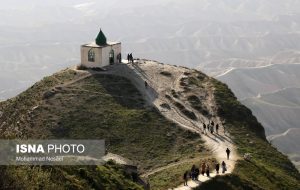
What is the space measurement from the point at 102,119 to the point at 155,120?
22.6 feet

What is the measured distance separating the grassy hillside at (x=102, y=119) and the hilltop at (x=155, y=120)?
111 mm

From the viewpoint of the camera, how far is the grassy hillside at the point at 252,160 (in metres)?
47.0

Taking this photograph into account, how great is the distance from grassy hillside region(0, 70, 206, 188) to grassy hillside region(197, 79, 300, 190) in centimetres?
655

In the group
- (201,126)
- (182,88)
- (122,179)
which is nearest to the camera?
(122,179)

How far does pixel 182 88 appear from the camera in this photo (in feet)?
253

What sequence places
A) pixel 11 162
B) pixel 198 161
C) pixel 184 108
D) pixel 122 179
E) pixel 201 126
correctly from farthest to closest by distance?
1. pixel 184 108
2. pixel 201 126
3. pixel 198 161
4. pixel 122 179
5. pixel 11 162

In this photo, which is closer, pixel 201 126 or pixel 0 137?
pixel 0 137

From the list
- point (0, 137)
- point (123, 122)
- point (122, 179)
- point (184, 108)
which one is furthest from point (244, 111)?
point (0, 137)

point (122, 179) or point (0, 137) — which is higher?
point (0, 137)

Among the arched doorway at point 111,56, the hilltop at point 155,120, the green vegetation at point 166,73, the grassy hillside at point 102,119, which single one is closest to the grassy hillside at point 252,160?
the hilltop at point 155,120

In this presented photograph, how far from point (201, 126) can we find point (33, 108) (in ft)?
74.4

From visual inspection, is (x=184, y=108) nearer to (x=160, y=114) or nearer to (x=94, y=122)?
(x=160, y=114)

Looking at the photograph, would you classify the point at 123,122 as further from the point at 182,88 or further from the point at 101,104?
the point at 182,88

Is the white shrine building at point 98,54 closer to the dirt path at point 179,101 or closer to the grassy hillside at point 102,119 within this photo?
the grassy hillside at point 102,119
